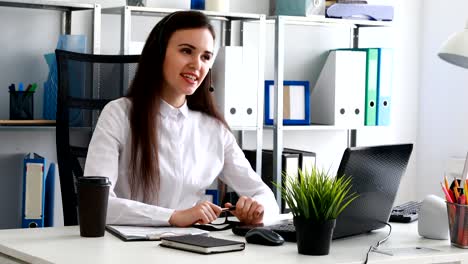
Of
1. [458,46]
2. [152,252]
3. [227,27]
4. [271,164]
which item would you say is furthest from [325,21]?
[152,252]

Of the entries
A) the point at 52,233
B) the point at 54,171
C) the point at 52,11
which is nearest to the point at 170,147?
the point at 52,233

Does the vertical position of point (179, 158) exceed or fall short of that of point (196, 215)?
it exceeds it

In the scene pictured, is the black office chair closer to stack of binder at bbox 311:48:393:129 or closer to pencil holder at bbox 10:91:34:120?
pencil holder at bbox 10:91:34:120

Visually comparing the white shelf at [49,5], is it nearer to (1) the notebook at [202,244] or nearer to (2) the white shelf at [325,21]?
(2) the white shelf at [325,21]

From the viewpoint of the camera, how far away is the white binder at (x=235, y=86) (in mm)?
3539

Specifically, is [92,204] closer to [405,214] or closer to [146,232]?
[146,232]

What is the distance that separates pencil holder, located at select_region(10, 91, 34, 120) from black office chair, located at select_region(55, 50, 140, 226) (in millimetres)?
224

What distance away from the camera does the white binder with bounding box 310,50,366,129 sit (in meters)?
3.90

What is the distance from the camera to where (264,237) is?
6.44 feet

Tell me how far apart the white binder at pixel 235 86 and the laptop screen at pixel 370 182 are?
1.40 m

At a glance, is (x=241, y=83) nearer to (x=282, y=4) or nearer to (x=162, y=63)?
(x=282, y=4)

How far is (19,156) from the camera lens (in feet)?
11.2

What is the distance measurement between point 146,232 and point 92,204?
0.16 metres

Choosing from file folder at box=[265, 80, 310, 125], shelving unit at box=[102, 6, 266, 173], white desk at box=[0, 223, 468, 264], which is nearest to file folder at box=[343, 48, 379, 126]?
file folder at box=[265, 80, 310, 125]
